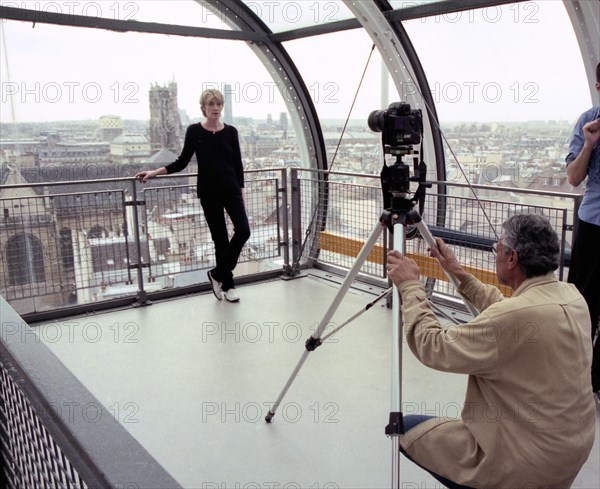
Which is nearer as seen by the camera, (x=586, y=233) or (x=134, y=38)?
(x=586, y=233)

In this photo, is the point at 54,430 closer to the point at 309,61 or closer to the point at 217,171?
the point at 217,171

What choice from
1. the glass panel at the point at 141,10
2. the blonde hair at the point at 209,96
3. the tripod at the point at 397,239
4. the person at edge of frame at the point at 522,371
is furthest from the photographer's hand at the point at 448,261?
the glass panel at the point at 141,10

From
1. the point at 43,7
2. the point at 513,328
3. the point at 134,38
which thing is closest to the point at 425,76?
the point at 134,38

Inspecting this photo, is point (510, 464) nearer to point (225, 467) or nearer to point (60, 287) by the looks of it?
point (225, 467)

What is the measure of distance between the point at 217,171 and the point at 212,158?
104 mm

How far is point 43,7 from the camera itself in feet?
14.1

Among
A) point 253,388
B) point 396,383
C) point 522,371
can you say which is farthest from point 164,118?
point 522,371

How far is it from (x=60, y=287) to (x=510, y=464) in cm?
367

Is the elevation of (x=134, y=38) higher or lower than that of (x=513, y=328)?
higher

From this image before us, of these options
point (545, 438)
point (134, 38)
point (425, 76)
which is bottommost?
point (545, 438)

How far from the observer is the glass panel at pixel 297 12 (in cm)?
490

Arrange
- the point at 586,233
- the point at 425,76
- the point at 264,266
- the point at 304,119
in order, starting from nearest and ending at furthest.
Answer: the point at 586,233 → the point at 425,76 → the point at 264,266 → the point at 304,119

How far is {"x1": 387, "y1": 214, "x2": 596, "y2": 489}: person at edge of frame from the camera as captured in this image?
1.39 m

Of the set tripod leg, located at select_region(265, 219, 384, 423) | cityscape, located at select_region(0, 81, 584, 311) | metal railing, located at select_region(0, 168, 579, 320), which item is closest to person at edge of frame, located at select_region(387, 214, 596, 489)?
tripod leg, located at select_region(265, 219, 384, 423)
